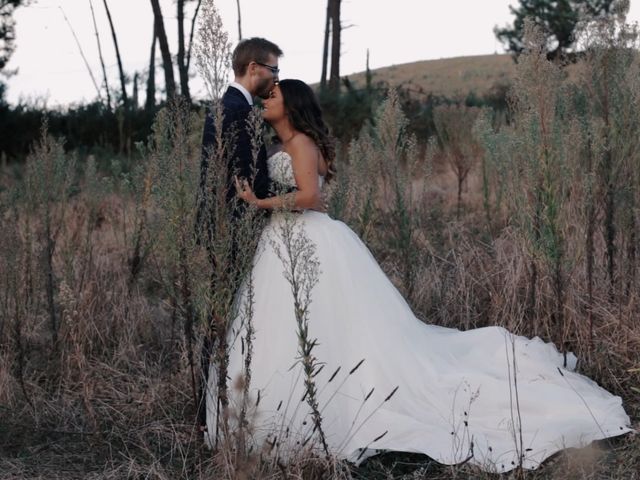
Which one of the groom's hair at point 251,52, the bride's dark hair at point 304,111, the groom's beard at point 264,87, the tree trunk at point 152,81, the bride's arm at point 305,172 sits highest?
the tree trunk at point 152,81

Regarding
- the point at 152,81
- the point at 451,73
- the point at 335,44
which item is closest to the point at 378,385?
the point at 335,44

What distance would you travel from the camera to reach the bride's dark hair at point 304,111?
4.02 m

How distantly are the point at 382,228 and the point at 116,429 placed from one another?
4.05 metres

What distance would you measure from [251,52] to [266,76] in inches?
5.2

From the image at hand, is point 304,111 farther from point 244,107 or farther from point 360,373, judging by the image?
point 360,373

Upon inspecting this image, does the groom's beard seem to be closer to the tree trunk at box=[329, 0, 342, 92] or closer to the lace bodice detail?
the lace bodice detail

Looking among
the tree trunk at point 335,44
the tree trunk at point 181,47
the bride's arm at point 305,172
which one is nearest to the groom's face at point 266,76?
the bride's arm at point 305,172

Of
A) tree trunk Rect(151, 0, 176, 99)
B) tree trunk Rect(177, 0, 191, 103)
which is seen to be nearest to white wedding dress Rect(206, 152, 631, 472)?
tree trunk Rect(151, 0, 176, 99)

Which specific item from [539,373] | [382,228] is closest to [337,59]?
[382,228]

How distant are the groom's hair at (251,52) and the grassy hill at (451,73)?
36539mm

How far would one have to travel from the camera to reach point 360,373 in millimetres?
3836

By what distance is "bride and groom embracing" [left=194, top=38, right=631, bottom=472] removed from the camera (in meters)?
3.64

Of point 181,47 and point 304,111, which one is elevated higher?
point 181,47

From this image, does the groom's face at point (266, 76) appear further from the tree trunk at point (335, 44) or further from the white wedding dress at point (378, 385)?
the tree trunk at point (335, 44)
